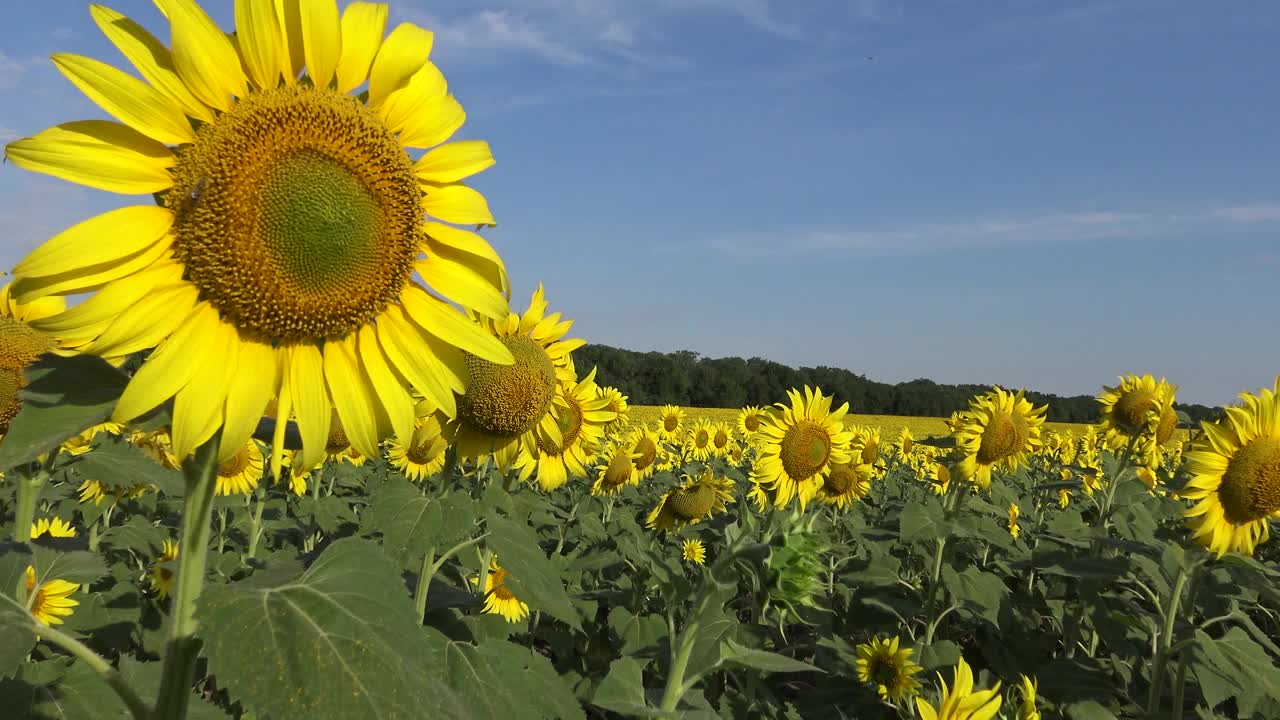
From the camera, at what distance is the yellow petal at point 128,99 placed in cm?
141

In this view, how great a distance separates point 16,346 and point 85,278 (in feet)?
4.35

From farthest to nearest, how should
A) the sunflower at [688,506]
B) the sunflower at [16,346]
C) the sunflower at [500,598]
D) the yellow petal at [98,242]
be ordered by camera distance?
the sunflower at [688,506] < the sunflower at [500,598] < the sunflower at [16,346] < the yellow petal at [98,242]

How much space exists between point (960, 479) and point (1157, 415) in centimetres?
240

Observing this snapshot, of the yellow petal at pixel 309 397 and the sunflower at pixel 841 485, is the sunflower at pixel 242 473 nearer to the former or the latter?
the sunflower at pixel 841 485

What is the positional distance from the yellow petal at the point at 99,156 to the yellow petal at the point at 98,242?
50 mm

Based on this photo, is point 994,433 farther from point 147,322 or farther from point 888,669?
point 147,322

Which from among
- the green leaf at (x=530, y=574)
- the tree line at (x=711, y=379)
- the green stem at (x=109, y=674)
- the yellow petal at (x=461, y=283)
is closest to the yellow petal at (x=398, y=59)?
the yellow petal at (x=461, y=283)

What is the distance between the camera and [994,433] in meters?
7.35

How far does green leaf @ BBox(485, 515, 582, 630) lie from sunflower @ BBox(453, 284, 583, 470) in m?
0.80

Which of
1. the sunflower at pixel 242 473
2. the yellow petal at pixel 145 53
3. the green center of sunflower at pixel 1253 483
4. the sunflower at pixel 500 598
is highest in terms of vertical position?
the yellow petal at pixel 145 53

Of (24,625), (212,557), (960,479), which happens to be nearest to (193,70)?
(24,625)

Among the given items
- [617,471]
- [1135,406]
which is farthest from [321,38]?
[1135,406]

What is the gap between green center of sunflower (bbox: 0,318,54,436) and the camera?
90.0 inches

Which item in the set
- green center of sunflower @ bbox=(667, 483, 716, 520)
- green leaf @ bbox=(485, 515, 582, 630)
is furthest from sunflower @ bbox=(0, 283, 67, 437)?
green center of sunflower @ bbox=(667, 483, 716, 520)
